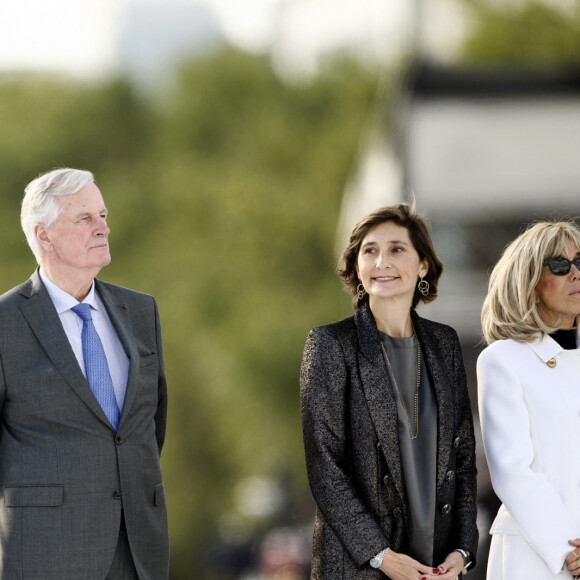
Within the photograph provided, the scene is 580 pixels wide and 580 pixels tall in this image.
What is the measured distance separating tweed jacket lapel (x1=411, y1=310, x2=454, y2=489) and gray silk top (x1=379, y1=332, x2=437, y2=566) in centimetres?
2

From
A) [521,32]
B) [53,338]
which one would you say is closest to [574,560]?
[53,338]

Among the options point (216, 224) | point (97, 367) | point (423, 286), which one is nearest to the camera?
point (97, 367)

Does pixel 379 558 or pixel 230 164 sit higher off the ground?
pixel 230 164

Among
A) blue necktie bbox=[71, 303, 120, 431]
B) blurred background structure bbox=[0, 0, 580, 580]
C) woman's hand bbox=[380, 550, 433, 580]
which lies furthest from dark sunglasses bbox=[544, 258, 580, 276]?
blurred background structure bbox=[0, 0, 580, 580]

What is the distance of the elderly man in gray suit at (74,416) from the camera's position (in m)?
3.18

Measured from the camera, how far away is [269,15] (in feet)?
91.9

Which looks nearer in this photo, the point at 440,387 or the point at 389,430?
the point at 389,430

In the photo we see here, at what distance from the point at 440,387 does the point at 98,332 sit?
1061 millimetres

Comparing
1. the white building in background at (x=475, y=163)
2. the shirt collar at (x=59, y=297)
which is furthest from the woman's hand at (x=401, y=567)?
the white building in background at (x=475, y=163)

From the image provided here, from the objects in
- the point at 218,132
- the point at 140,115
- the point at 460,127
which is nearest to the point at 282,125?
the point at 218,132

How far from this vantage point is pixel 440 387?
11.3ft

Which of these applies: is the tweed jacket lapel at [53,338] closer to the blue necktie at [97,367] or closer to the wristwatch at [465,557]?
the blue necktie at [97,367]

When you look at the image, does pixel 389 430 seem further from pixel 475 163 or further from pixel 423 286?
pixel 475 163

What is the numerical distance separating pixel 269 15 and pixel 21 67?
636cm
